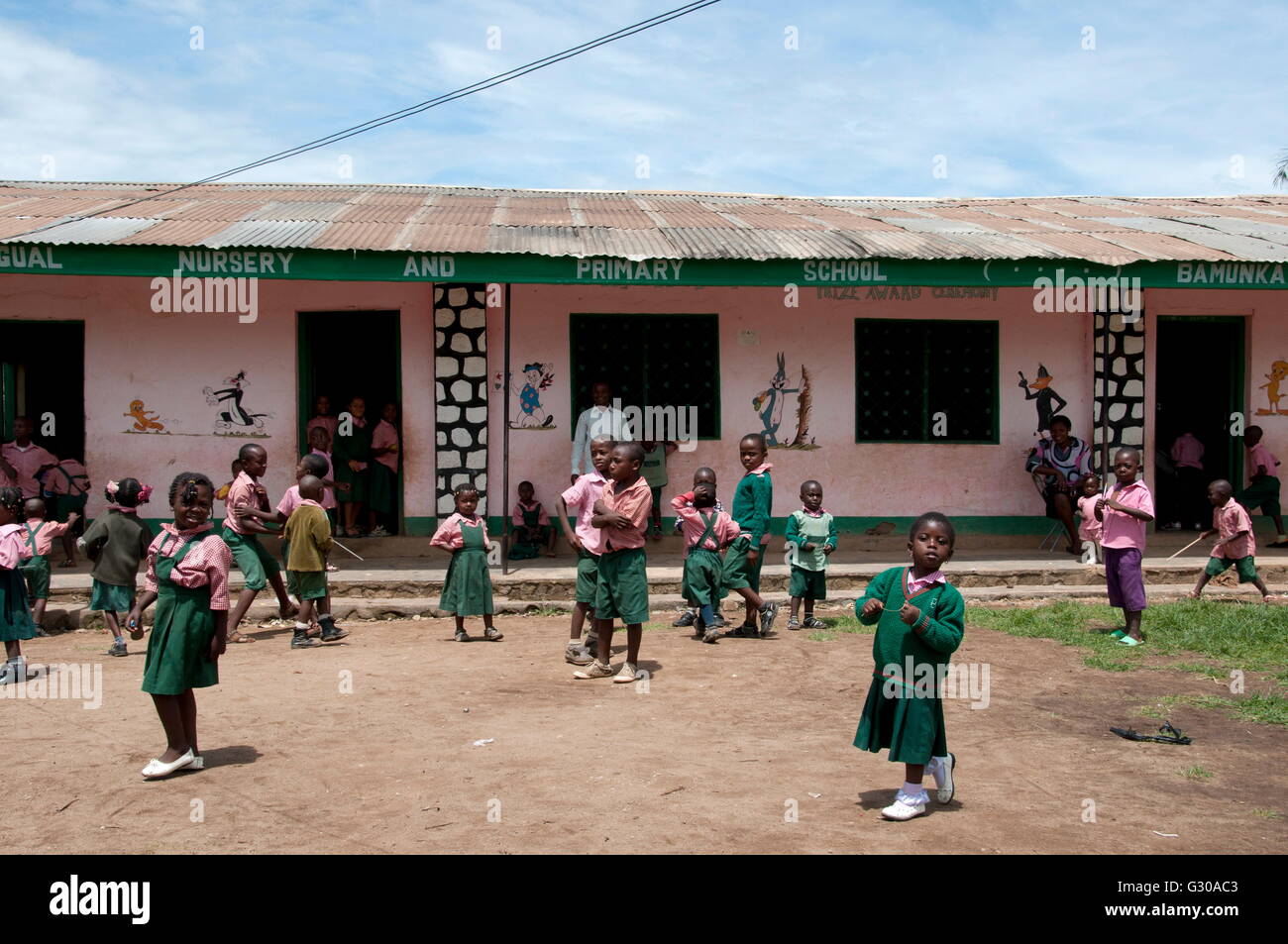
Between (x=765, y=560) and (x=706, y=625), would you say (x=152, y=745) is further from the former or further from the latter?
(x=765, y=560)

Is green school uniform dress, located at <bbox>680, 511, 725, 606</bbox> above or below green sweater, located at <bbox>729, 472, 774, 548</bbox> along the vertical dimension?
below

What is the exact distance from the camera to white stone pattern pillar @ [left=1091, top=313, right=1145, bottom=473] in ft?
38.0

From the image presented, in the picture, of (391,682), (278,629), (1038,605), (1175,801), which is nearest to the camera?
(1175,801)

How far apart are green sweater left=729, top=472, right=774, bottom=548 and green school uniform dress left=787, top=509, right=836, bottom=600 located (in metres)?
0.31

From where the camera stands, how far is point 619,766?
4957mm

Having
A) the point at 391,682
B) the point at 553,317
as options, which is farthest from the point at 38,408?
the point at 391,682

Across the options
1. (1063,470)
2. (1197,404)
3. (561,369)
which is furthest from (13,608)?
(1197,404)

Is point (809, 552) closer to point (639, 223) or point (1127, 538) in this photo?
point (1127, 538)

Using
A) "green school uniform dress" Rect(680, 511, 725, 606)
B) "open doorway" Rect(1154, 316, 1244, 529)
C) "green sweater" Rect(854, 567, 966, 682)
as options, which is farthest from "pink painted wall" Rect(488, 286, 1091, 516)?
"green sweater" Rect(854, 567, 966, 682)

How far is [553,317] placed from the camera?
36.7 ft

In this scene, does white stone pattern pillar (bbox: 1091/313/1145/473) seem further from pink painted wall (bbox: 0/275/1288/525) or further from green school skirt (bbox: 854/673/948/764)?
green school skirt (bbox: 854/673/948/764)

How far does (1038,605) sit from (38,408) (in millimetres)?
10263

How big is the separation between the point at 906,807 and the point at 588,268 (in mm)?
6464

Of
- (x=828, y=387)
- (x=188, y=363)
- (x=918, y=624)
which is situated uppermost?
(x=188, y=363)
